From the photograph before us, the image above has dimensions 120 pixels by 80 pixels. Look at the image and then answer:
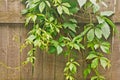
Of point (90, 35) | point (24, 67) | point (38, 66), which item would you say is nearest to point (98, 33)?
point (90, 35)

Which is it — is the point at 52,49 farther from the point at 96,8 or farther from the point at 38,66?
the point at 96,8

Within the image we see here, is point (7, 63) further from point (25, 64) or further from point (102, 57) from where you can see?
point (102, 57)

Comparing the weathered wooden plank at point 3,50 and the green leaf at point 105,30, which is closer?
the green leaf at point 105,30

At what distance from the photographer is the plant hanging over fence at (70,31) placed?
1947 mm

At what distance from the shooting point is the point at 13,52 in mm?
2160

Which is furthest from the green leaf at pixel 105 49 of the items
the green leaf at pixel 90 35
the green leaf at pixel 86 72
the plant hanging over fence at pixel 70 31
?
the green leaf at pixel 86 72

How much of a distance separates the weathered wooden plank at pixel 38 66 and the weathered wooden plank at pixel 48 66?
27mm

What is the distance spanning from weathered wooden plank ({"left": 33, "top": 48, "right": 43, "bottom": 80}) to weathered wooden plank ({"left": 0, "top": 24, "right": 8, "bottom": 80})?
0.27 meters

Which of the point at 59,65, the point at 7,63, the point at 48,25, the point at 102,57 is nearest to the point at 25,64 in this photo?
the point at 7,63

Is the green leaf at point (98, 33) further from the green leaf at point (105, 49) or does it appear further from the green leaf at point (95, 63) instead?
the green leaf at point (95, 63)

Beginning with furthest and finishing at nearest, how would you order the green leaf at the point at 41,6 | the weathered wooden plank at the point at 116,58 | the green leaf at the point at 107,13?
the weathered wooden plank at the point at 116,58 < the green leaf at the point at 107,13 < the green leaf at the point at 41,6

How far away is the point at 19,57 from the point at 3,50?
0.51 ft

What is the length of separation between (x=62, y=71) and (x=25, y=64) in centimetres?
34

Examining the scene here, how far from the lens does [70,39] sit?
6.78 feet
